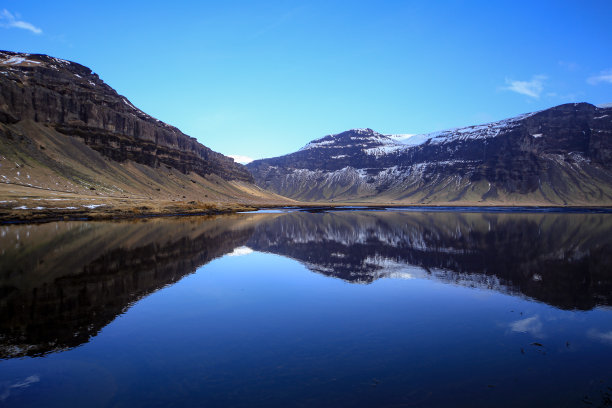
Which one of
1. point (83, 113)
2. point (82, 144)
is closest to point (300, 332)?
point (82, 144)

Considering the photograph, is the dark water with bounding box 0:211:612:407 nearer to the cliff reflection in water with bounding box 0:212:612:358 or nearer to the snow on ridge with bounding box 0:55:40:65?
the cliff reflection in water with bounding box 0:212:612:358

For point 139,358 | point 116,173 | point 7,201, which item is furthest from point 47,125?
point 139,358

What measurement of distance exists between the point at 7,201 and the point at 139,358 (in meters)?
68.5

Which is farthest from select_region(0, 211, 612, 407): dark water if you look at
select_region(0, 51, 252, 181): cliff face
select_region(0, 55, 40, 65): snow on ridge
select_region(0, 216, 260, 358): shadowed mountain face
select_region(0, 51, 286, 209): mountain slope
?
select_region(0, 55, 40, 65): snow on ridge

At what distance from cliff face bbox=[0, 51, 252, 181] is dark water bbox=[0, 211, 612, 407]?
111 m

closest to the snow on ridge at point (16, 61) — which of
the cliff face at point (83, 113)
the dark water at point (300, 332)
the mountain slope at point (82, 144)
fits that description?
the cliff face at point (83, 113)

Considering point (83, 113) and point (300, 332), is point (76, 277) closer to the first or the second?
point (300, 332)

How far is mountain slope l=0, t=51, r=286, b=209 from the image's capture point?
308 feet

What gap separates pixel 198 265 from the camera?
27.5 m

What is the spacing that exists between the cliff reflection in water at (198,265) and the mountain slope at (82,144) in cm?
5734

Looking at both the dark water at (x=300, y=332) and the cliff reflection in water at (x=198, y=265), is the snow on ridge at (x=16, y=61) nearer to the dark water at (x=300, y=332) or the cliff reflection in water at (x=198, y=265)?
the cliff reflection in water at (x=198, y=265)

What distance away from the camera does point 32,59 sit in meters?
162

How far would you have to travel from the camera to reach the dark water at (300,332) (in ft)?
30.4

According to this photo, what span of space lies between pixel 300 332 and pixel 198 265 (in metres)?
15.9
